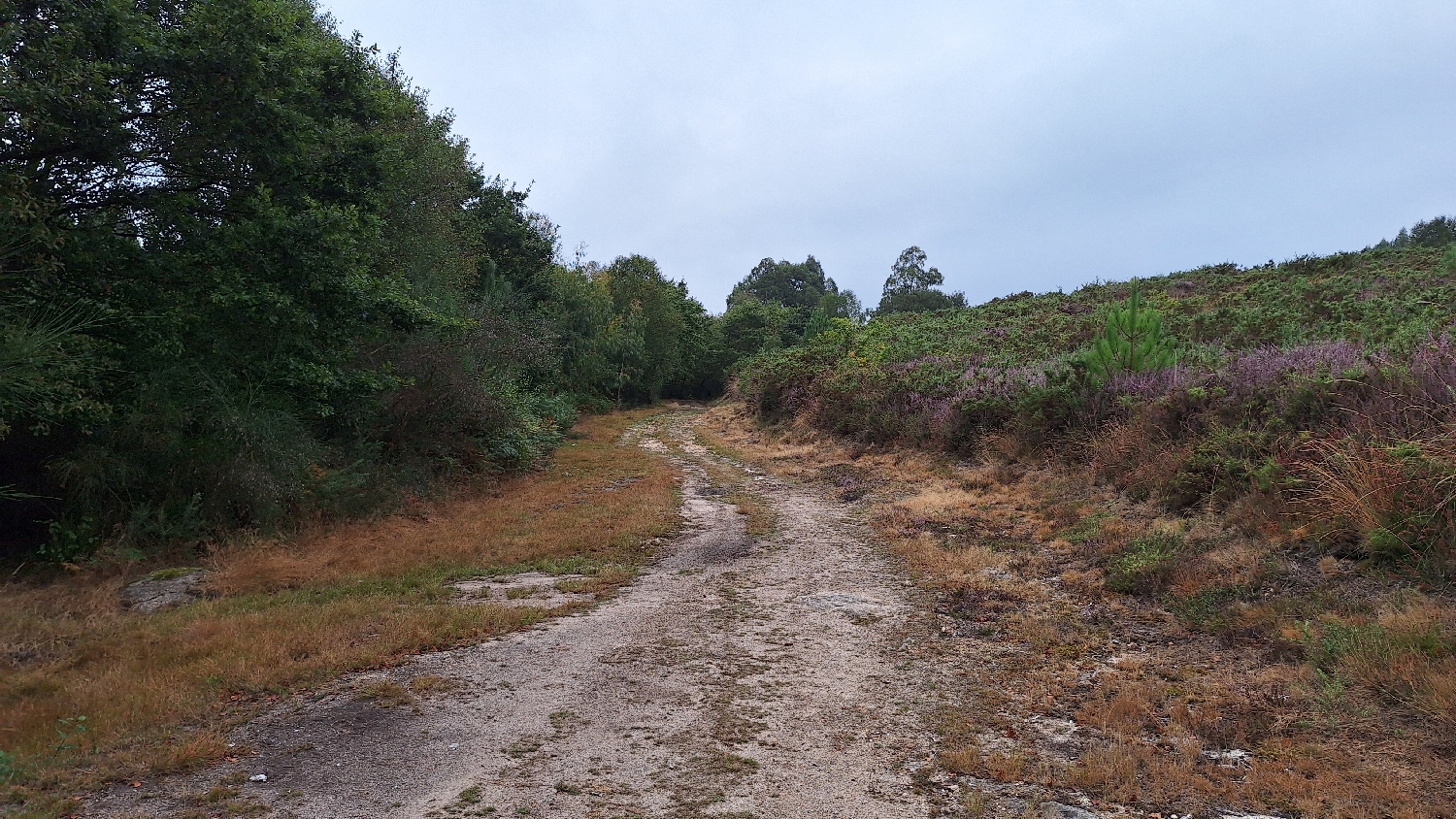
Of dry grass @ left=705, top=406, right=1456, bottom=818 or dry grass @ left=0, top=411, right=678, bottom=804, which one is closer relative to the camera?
dry grass @ left=705, top=406, right=1456, bottom=818

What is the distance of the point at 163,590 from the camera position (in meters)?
8.33

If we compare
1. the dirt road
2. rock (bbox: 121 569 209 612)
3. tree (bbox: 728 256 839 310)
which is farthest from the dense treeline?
tree (bbox: 728 256 839 310)

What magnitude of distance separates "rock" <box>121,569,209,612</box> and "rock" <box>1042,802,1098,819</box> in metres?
9.11

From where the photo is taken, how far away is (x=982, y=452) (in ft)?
50.3

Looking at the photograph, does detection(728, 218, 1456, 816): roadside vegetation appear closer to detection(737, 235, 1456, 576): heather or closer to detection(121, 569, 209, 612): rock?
detection(737, 235, 1456, 576): heather

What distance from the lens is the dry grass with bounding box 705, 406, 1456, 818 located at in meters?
3.98

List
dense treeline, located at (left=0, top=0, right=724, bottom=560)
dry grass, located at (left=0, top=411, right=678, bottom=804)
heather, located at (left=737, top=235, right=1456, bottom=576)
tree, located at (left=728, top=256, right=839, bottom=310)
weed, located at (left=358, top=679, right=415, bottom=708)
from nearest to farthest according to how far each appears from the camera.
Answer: dry grass, located at (left=0, top=411, right=678, bottom=804), weed, located at (left=358, top=679, right=415, bottom=708), heather, located at (left=737, top=235, right=1456, bottom=576), dense treeline, located at (left=0, top=0, right=724, bottom=560), tree, located at (left=728, top=256, right=839, bottom=310)

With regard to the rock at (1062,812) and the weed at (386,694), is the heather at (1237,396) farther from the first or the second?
the weed at (386,694)

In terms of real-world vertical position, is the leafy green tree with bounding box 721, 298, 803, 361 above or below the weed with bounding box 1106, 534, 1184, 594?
above

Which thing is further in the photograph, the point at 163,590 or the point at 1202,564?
the point at 163,590

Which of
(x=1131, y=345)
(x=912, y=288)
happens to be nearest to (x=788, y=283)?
(x=912, y=288)

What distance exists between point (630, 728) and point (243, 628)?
179 inches

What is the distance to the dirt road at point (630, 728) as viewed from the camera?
3.91m

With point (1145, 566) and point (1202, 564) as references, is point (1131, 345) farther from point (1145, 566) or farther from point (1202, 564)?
point (1202, 564)
